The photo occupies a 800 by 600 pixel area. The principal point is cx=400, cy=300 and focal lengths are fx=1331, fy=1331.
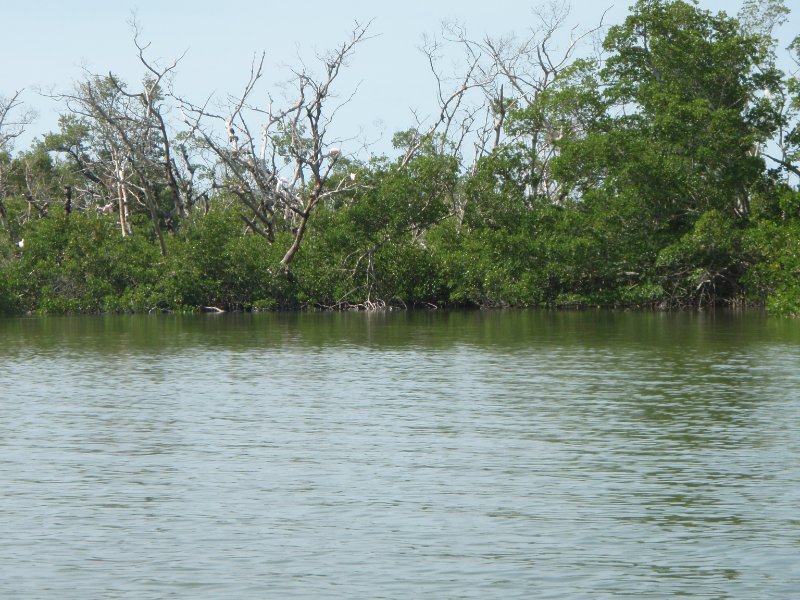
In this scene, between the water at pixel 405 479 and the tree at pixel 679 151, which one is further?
the tree at pixel 679 151

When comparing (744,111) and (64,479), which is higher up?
(744,111)

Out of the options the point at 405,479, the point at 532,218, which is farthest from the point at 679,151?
the point at 405,479

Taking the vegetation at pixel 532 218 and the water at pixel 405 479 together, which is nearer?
the water at pixel 405 479

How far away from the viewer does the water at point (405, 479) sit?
26.1 feet

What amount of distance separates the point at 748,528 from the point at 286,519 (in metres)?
3.22

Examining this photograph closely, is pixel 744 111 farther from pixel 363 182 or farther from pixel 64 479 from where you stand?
pixel 64 479

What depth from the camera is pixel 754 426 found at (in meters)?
14.1

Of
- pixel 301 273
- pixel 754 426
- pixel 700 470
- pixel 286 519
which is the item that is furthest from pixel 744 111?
pixel 286 519

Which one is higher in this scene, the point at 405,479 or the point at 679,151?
the point at 679,151

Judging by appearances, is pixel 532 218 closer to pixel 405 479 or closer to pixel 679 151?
pixel 679 151

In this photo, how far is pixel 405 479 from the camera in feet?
36.6

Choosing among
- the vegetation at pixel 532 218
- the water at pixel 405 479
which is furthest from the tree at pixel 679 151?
the water at pixel 405 479

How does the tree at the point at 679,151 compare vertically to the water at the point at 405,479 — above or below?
above

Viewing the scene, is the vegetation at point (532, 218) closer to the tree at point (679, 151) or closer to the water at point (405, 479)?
the tree at point (679, 151)
